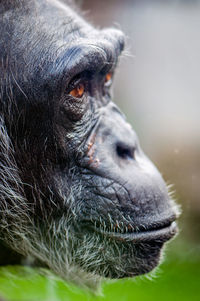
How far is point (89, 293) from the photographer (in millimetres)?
2709

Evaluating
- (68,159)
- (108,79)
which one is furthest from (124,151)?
(108,79)

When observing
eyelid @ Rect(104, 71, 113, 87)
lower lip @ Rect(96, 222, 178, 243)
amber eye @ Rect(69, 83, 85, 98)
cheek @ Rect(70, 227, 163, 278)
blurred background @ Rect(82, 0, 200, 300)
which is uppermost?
blurred background @ Rect(82, 0, 200, 300)

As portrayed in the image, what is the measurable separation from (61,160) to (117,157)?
233mm

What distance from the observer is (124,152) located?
7.38 ft

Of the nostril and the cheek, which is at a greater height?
the nostril

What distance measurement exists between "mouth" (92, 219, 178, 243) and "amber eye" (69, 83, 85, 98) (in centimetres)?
56

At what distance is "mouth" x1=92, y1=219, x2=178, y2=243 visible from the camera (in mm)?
2160

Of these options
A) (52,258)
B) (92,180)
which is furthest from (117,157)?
(52,258)

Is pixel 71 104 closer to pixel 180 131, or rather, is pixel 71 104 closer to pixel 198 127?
pixel 180 131

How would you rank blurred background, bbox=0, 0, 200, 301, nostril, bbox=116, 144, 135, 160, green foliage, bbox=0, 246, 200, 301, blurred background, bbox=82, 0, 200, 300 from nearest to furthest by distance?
nostril, bbox=116, 144, 135, 160 → green foliage, bbox=0, 246, 200, 301 → blurred background, bbox=0, 0, 200, 301 → blurred background, bbox=82, 0, 200, 300

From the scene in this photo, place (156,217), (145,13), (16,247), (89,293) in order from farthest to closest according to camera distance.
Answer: (145,13)
(89,293)
(16,247)
(156,217)

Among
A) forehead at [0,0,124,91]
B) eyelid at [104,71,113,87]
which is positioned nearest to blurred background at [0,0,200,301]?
eyelid at [104,71,113,87]

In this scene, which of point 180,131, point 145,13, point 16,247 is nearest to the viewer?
point 16,247

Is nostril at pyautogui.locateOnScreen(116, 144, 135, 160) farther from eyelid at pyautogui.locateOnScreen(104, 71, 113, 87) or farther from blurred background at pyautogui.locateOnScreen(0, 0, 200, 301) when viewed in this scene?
blurred background at pyautogui.locateOnScreen(0, 0, 200, 301)
